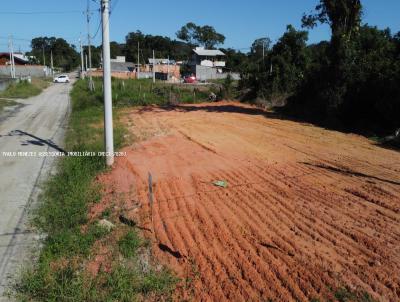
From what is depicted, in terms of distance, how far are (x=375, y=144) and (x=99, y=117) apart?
13385mm

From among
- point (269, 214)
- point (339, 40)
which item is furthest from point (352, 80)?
point (269, 214)

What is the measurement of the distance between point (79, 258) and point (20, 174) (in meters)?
5.55

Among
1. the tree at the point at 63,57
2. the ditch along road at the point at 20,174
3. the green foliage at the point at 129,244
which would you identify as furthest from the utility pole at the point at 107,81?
the tree at the point at 63,57

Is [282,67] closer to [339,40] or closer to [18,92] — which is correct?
[339,40]

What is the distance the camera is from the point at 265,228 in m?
6.51

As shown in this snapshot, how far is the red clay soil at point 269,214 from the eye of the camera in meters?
5.07

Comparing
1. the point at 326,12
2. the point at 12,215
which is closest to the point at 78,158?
the point at 12,215

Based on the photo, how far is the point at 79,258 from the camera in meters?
5.90

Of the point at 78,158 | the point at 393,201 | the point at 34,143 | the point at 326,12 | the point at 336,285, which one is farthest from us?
the point at 326,12

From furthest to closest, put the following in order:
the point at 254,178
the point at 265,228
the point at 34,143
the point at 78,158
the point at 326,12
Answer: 1. the point at 326,12
2. the point at 34,143
3. the point at 78,158
4. the point at 254,178
5. the point at 265,228

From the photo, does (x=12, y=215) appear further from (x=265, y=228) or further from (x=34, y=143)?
(x=34, y=143)

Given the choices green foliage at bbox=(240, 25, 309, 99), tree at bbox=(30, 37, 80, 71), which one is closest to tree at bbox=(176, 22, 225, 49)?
tree at bbox=(30, 37, 80, 71)

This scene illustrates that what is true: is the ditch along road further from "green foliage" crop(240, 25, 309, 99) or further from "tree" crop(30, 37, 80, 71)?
"tree" crop(30, 37, 80, 71)

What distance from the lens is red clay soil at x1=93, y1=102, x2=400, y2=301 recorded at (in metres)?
5.07
